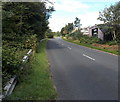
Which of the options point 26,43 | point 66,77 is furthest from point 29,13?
point 66,77

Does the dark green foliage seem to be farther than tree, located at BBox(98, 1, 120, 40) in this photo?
No

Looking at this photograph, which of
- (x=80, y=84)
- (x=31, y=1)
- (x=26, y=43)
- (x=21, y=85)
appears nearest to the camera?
(x=21, y=85)

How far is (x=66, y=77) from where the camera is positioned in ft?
27.7

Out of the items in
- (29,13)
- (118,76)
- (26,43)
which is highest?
(29,13)

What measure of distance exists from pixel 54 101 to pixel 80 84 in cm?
203

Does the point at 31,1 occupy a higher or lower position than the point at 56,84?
higher

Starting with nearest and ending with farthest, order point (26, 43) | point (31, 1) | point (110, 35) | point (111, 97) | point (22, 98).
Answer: point (22, 98)
point (111, 97)
point (26, 43)
point (31, 1)
point (110, 35)

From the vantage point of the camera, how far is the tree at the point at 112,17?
28.2 meters

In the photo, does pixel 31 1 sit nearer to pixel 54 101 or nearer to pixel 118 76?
pixel 118 76

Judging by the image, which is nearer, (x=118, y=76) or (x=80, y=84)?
(x=80, y=84)

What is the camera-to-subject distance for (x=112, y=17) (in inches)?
1142

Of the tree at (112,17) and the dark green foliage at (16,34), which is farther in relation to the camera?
the tree at (112,17)

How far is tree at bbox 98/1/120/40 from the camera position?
28156 mm

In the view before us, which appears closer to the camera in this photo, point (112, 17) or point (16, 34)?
point (16, 34)
